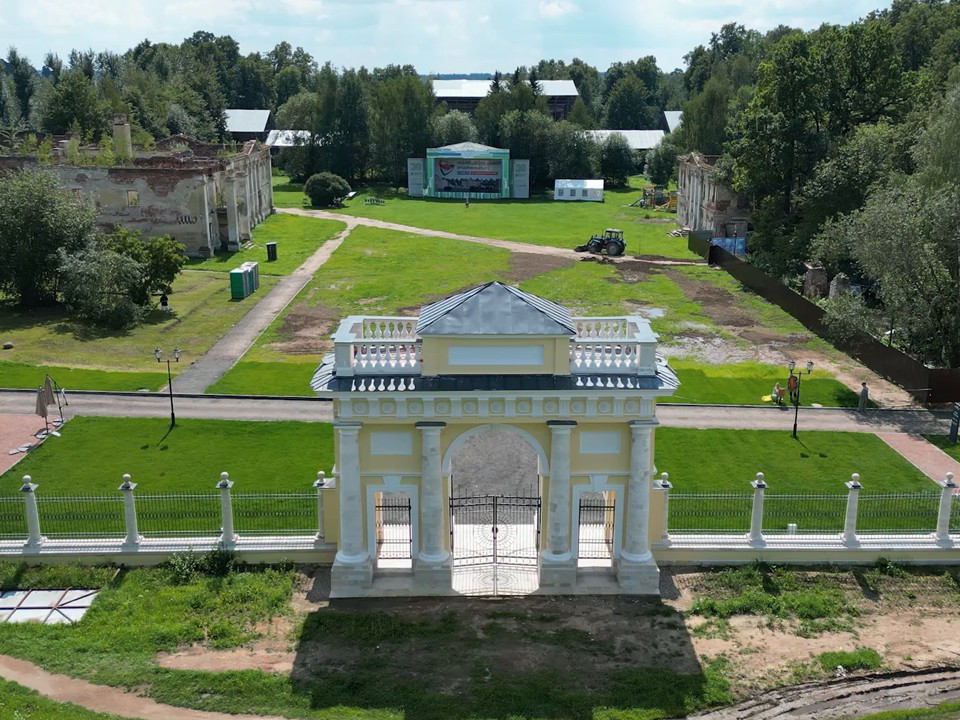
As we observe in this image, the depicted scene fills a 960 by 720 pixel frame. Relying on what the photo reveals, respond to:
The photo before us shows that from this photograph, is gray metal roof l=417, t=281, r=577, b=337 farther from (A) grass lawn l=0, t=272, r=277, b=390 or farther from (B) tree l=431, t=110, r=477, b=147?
(B) tree l=431, t=110, r=477, b=147

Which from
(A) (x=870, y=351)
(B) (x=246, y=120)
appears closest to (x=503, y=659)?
(A) (x=870, y=351)

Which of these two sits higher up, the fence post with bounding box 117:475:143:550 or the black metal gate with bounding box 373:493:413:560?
the fence post with bounding box 117:475:143:550

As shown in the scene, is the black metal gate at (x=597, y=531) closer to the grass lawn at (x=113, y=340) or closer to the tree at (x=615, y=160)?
the grass lawn at (x=113, y=340)

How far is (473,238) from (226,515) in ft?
188

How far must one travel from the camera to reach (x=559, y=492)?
22.9 m

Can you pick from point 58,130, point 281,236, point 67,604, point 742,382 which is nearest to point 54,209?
point 281,236

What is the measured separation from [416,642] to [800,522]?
12.6 m

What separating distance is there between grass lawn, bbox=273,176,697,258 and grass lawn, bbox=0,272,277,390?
31.3m

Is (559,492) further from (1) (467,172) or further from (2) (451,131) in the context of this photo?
(2) (451,131)

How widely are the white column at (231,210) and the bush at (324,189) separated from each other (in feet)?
81.0

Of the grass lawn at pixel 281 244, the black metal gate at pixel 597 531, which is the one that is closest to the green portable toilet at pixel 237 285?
the grass lawn at pixel 281 244

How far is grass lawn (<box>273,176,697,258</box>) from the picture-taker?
79.6 m

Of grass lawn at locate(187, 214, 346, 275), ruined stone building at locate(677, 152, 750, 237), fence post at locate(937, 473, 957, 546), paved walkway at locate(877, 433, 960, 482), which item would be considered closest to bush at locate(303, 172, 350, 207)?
grass lawn at locate(187, 214, 346, 275)

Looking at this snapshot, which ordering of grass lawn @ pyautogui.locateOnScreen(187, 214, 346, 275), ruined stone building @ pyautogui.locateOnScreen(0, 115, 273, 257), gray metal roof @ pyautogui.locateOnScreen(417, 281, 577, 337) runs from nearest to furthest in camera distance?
gray metal roof @ pyautogui.locateOnScreen(417, 281, 577, 337) < grass lawn @ pyautogui.locateOnScreen(187, 214, 346, 275) < ruined stone building @ pyautogui.locateOnScreen(0, 115, 273, 257)
